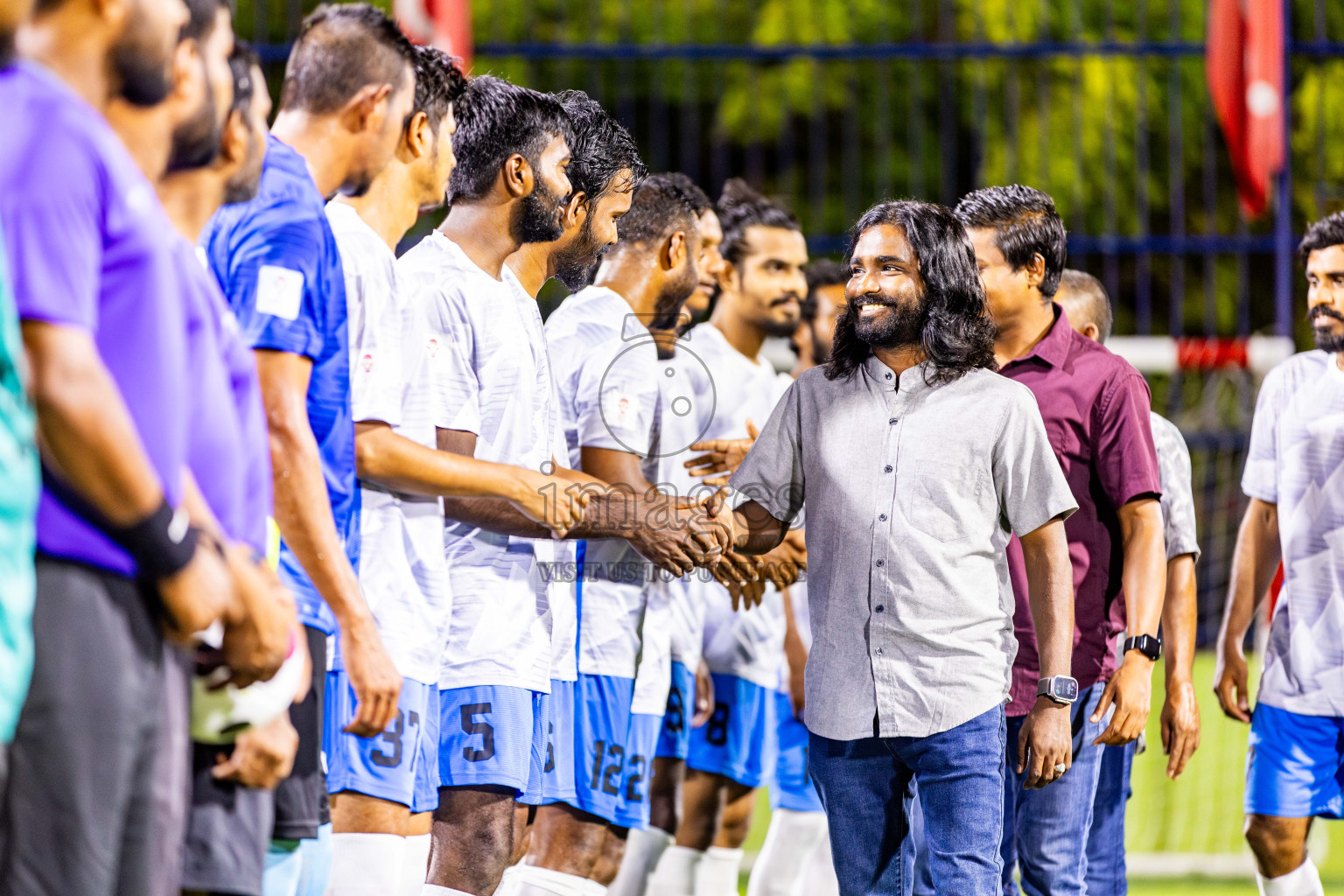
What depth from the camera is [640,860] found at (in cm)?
495

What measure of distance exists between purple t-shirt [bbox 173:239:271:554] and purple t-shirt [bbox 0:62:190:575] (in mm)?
75

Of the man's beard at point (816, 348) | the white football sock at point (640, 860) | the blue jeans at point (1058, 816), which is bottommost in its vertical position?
the white football sock at point (640, 860)

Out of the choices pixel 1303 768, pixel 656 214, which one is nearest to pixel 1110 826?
pixel 1303 768

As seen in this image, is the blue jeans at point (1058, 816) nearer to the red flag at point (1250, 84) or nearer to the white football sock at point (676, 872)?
the white football sock at point (676, 872)

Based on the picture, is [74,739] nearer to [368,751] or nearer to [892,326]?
[368,751]

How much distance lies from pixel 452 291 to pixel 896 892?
1629mm

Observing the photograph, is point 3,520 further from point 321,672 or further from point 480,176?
point 480,176

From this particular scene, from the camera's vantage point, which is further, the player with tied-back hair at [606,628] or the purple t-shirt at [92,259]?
the player with tied-back hair at [606,628]

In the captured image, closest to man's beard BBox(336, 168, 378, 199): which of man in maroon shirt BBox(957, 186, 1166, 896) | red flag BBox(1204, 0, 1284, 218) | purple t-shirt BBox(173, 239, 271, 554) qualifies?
purple t-shirt BBox(173, 239, 271, 554)

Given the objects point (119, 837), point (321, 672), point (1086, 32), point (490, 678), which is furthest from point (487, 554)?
point (1086, 32)

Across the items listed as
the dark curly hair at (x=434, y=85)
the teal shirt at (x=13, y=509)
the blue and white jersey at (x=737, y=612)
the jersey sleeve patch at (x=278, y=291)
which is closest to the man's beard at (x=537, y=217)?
the dark curly hair at (x=434, y=85)

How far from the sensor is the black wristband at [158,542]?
1.86 metres

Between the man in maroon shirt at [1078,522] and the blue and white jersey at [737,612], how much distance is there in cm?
120

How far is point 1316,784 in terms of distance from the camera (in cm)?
430
